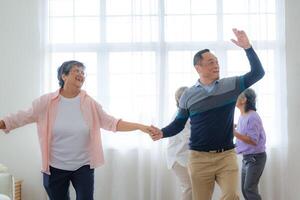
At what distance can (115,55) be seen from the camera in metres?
4.39

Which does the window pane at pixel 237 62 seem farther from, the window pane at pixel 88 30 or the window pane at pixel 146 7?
the window pane at pixel 88 30

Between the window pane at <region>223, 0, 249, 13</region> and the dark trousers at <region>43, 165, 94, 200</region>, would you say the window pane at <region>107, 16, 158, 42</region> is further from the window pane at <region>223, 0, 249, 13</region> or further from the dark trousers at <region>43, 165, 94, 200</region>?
the dark trousers at <region>43, 165, 94, 200</region>

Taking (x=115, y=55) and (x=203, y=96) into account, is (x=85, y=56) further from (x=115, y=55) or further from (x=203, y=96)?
(x=203, y=96)

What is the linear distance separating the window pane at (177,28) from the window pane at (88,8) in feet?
2.67

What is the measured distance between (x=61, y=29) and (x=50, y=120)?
1.81m

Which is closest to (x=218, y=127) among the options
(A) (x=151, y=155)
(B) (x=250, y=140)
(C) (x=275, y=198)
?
(B) (x=250, y=140)

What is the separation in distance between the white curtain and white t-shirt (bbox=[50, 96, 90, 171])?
1407mm

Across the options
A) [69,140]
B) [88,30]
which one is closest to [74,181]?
[69,140]

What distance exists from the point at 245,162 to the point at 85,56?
2111 millimetres

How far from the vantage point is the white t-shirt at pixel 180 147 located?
3545mm

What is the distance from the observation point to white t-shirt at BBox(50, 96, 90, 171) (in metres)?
2.86

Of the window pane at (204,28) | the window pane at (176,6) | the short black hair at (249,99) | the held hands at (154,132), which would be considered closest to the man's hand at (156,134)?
the held hands at (154,132)

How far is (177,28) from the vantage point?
14.2ft

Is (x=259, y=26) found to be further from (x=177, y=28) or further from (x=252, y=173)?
(x=252, y=173)
